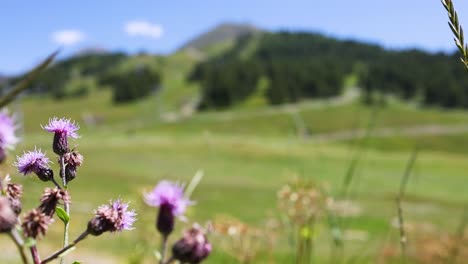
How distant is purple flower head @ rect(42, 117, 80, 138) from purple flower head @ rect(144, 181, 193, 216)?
0.22 metres

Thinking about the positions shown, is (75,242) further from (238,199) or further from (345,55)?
(345,55)

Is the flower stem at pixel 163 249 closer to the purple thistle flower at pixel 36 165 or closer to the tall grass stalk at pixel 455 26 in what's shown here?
the purple thistle flower at pixel 36 165

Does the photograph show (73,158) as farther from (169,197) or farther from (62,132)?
(169,197)

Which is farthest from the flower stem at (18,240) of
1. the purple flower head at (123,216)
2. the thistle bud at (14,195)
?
the purple flower head at (123,216)

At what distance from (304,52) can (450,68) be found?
64671 mm

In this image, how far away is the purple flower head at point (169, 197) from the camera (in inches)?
47.8

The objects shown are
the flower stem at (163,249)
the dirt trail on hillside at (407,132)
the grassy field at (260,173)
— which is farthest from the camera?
the dirt trail on hillside at (407,132)

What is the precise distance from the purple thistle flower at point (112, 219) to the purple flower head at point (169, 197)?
212 mm

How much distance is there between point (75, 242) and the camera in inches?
34.1

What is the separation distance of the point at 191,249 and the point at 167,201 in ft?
0.42

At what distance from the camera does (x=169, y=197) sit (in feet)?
4.09

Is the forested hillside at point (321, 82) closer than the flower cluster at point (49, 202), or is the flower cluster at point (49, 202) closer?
the flower cluster at point (49, 202)

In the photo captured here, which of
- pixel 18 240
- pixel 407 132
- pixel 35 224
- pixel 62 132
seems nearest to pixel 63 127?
pixel 62 132

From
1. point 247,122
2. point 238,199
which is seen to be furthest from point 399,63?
point 238,199
